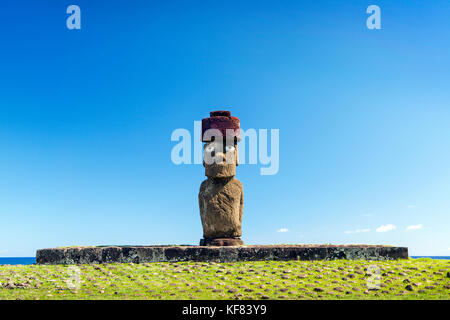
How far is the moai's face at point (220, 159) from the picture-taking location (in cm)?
1472

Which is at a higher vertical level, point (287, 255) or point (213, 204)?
point (213, 204)

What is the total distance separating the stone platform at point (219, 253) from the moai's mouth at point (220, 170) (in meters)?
2.48

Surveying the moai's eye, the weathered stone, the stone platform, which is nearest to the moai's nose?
the moai's eye

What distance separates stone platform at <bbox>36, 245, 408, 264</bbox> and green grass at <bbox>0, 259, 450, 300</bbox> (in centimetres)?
35

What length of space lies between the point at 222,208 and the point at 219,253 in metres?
1.85

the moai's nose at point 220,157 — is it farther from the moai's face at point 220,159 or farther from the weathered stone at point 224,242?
the weathered stone at point 224,242

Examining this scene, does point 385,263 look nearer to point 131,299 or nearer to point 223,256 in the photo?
point 223,256

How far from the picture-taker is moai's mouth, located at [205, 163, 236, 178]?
579 inches

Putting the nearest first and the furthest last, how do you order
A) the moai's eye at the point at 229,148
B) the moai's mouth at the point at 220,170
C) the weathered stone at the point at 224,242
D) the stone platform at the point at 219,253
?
the stone platform at the point at 219,253, the weathered stone at the point at 224,242, the moai's mouth at the point at 220,170, the moai's eye at the point at 229,148

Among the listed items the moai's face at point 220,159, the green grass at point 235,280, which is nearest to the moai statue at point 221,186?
the moai's face at point 220,159

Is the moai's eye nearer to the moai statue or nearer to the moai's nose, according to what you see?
the moai statue
